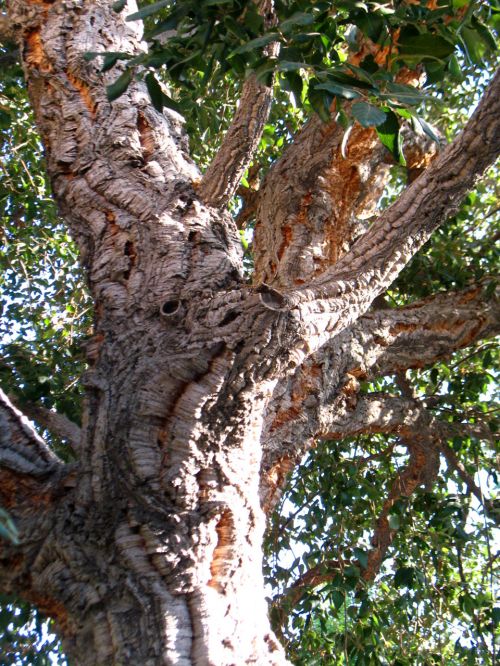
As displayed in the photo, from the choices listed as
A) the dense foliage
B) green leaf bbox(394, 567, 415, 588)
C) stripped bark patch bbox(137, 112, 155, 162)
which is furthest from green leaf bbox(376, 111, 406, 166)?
green leaf bbox(394, 567, 415, 588)

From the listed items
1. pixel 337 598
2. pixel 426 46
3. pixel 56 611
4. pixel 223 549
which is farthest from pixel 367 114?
pixel 337 598

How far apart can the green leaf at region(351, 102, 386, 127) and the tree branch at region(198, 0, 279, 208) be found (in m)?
0.68

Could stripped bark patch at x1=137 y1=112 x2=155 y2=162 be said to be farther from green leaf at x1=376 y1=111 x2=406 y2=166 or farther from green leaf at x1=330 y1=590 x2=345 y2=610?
green leaf at x1=330 y1=590 x2=345 y2=610

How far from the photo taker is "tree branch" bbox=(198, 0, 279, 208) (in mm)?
2180

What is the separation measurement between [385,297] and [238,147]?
234 centimetres

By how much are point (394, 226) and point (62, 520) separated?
3.93ft

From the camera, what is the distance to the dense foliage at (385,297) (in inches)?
71.8

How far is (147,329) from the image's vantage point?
71.7 inches

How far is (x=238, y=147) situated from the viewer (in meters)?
2.18

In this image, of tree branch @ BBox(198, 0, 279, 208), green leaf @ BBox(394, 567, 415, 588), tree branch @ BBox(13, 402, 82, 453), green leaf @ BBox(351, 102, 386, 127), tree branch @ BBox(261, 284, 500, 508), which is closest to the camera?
green leaf @ BBox(351, 102, 386, 127)

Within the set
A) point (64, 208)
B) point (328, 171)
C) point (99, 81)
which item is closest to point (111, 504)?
point (64, 208)

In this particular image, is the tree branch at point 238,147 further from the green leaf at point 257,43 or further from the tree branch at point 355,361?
the tree branch at point 355,361

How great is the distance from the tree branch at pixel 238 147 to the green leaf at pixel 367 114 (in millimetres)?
676

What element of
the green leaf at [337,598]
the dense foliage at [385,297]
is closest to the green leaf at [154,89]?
the dense foliage at [385,297]
